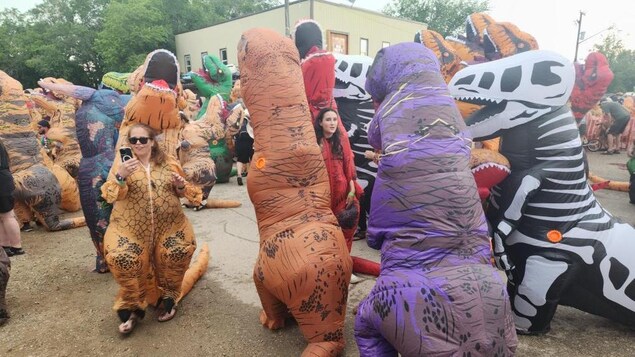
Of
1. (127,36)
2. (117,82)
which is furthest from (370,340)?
(127,36)

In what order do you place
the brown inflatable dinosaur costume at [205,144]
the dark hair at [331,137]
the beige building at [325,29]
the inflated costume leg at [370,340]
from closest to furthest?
the inflated costume leg at [370,340]
the dark hair at [331,137]
the brown inflatable dinosaur costume at [205,144]
the beige building at [325,29]

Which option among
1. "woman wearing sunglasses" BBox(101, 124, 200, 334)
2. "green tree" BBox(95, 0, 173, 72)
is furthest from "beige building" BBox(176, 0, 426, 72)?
"woman wearing sunglasses" BBox(101, 124, 200, 334)

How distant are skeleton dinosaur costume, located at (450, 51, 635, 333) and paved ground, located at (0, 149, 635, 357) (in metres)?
0.26

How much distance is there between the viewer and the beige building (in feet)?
65.1

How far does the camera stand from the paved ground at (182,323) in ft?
9.40

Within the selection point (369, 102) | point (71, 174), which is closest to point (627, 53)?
point (369, 102)

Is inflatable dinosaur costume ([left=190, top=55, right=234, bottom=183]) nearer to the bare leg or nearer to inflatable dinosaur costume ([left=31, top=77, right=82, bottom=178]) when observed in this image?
inflatable dinosaur costume ([left=31, top=77, right=82, bottom=178])

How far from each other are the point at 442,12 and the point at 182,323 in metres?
35.7

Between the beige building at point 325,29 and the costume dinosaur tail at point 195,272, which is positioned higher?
the beige building at point 325,29

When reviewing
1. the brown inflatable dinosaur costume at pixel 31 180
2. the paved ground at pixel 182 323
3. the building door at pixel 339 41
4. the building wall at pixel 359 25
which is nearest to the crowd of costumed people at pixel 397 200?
the paved ground at pixel 182 323

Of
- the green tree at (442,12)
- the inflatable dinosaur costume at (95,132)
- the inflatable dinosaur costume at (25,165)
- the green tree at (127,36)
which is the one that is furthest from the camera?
the green tree at (442,12)

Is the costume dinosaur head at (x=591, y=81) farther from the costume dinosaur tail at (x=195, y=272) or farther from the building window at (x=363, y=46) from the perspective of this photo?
the building window at (x=363, y=46)

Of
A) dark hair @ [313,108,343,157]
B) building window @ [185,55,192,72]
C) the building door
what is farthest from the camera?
building window @ [185,55,192,72]

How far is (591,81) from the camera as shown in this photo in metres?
5.36
